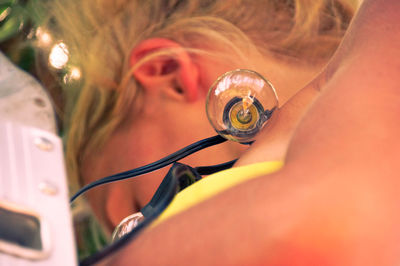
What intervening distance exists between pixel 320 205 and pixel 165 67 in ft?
2.40

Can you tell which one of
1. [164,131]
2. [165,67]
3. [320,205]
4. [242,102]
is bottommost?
Result: [320,205]

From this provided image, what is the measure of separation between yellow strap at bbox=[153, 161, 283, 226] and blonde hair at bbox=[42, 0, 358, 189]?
0.51 m

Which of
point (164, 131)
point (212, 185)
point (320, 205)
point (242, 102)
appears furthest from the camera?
point (164, 131)

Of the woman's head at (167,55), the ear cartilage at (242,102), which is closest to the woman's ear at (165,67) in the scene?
the woman's head at (167,55)

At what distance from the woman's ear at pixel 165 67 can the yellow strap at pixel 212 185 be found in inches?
19.9

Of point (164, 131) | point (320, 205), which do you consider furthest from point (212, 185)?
point (164, 131)

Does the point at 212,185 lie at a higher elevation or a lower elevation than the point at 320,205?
higher

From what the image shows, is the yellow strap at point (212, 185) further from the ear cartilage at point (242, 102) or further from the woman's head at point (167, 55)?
the woman's head at point (167, 55)

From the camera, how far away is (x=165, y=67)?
1.11 m

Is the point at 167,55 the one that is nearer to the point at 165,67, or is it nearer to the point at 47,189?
the point at 165,67

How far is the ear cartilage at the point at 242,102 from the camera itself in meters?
0.75

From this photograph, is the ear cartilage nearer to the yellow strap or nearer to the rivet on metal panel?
the yellow strap

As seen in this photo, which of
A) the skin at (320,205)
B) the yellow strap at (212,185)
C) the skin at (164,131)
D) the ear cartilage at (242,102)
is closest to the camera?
the skin at (320,205)

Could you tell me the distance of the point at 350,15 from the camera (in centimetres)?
109
